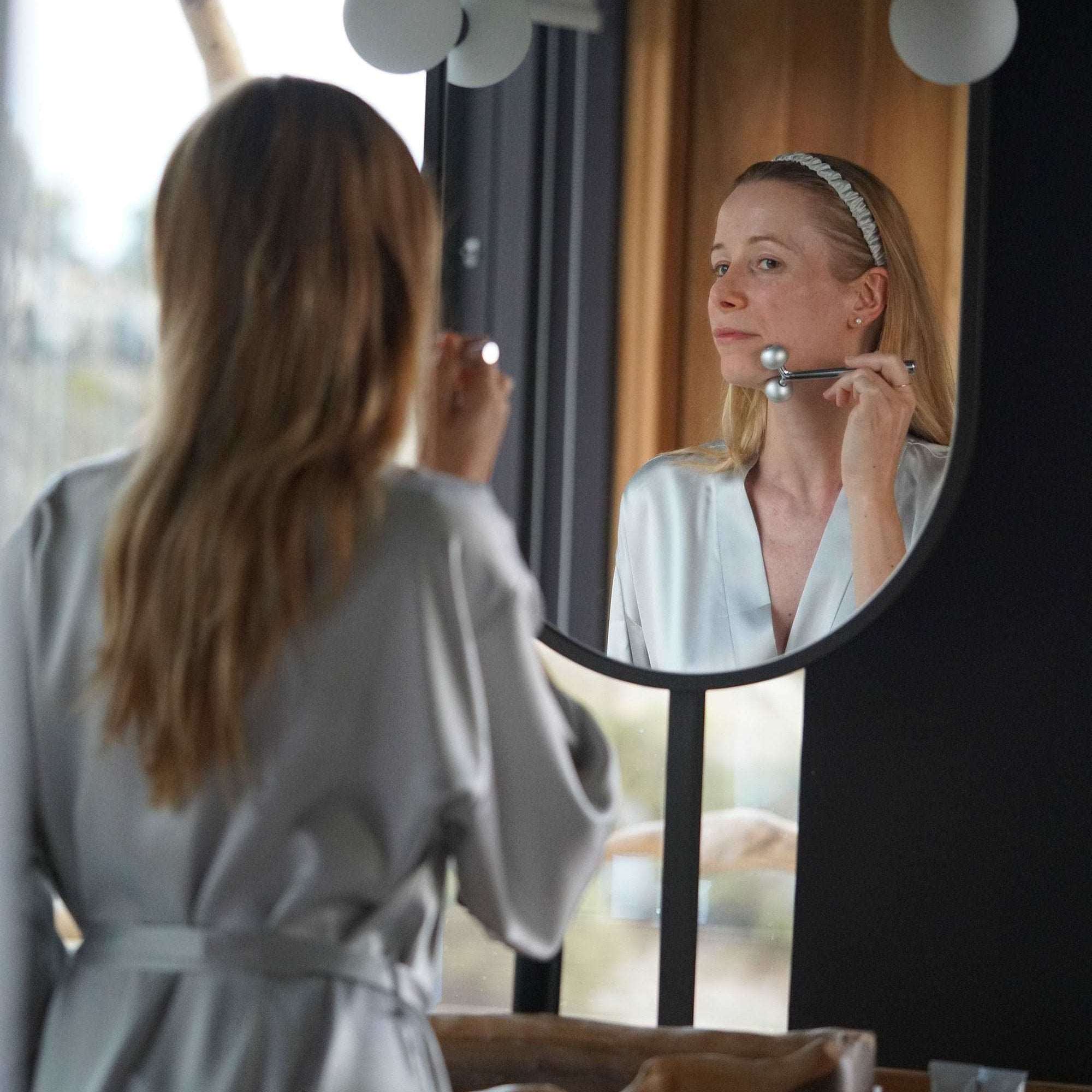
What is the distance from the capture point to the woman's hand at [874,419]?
94cm

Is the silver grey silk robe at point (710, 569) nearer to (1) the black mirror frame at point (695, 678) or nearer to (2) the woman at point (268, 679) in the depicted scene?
(1) the black mirror frame at point (695, 678)

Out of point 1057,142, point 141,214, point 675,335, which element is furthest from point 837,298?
point 141,214

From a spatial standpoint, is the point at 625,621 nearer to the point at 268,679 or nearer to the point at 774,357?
the point at 774,357

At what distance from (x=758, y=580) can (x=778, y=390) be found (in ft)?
0.46

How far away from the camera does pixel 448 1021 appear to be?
0.93m

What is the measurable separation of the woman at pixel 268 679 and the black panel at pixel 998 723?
518mm

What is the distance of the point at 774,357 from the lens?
95 cm

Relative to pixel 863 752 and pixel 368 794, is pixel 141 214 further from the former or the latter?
pixel 863 752

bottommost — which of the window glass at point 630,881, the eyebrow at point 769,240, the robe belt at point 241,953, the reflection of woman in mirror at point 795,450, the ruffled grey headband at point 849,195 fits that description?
the window glass at point 630,881

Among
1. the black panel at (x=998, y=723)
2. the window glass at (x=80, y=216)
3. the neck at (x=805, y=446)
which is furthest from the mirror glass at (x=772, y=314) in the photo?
the window glass at (x=80, y=216)

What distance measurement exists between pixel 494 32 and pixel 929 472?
46 centimetres

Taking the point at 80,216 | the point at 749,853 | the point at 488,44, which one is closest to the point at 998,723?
the point at 749,853

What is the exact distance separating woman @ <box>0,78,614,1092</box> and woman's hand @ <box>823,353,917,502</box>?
420 mm

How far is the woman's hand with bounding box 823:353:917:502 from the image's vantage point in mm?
937
